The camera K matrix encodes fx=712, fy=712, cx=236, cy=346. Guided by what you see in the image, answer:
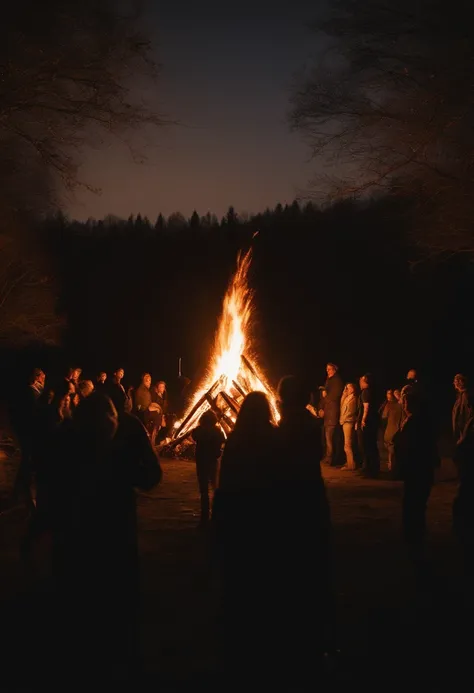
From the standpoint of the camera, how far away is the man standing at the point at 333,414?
14.6 m

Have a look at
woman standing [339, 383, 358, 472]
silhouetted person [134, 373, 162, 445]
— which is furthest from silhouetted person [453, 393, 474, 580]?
silhouetted person [134, 373, 162, 445]

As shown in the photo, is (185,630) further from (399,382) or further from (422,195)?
(399,382)

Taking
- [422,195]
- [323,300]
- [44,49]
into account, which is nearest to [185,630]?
[44,49]

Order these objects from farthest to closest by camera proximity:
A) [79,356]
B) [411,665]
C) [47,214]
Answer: [79,356] → [47,214] → [411,665]

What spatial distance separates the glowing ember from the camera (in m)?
16.0

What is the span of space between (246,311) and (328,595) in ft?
44.7

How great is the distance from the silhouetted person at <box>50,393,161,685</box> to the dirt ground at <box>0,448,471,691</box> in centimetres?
53

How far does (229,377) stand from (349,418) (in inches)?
138

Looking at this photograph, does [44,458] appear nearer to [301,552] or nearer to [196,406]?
[301,552]

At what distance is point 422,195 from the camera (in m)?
15.1

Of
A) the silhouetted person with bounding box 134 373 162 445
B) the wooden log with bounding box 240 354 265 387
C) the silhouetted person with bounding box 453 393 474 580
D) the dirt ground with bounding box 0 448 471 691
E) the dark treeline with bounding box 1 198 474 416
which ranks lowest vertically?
the dirt ground with bounding box 0 448 471 691

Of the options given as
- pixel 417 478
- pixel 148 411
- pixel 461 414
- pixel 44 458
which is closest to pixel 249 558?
pixel 44 458

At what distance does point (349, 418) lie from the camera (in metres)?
14.2

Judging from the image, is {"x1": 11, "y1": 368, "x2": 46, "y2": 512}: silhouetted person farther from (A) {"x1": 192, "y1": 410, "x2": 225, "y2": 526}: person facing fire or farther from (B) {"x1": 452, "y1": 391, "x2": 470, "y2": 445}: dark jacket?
(B) {"x1": 452, "y1": 391, "x2": 470, "y2": 445}: dark jacket
